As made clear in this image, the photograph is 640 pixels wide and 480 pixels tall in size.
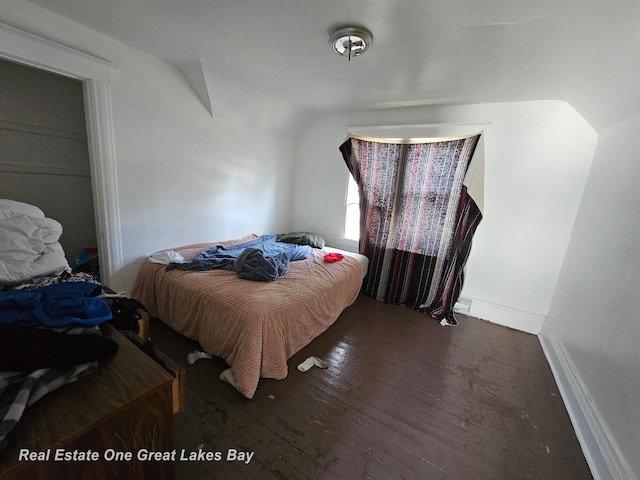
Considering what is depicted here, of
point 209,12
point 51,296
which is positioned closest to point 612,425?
point 51,296

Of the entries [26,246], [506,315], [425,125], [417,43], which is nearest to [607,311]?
[506,315]

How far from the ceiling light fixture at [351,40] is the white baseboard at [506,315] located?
8.80 feet

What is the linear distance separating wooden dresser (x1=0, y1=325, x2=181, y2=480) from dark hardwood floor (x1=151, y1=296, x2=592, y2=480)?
0.53m

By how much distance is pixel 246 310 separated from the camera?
168 centimetres

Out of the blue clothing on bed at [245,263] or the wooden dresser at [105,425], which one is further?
the blue clothing on bed at [245,263]

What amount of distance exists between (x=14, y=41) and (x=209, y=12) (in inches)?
46.2

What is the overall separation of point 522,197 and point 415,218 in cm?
102

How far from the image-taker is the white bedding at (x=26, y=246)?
1.14 m

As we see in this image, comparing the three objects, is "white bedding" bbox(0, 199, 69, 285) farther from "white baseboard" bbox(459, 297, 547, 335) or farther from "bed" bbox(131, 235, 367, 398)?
"white baseboard" bbox(459, 297, 547, 335)

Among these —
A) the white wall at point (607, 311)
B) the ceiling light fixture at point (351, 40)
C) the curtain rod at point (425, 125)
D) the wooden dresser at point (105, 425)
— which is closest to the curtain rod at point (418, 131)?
the curtain rod at point (425, 125)

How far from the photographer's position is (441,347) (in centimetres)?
230

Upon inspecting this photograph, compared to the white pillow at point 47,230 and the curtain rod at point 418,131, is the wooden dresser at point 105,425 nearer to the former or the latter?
the white pillow at point 47,230

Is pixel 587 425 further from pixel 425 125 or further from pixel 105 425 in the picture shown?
pixel 425 125

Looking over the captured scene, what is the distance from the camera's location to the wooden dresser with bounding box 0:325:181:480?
0.62 metres
